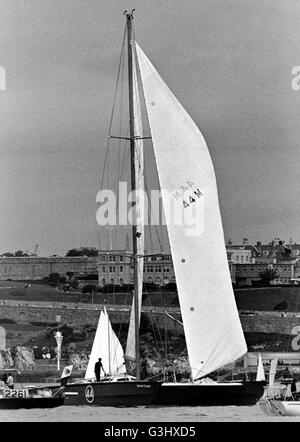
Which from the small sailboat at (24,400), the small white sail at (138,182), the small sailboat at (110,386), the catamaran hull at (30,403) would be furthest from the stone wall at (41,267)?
the small white sail at (138,182)

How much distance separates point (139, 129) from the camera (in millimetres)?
13367

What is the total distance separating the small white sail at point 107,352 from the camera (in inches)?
560

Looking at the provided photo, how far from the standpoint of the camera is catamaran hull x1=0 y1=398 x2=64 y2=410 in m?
13.7

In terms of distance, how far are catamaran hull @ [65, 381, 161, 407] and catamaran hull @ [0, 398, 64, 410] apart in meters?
0.70

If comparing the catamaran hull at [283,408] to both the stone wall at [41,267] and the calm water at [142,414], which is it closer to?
the calm water at [142,414]

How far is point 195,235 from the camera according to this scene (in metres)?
12.8

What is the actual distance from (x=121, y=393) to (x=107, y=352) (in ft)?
6.01

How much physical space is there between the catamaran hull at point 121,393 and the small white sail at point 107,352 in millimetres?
859

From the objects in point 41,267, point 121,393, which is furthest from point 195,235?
point 41,267
